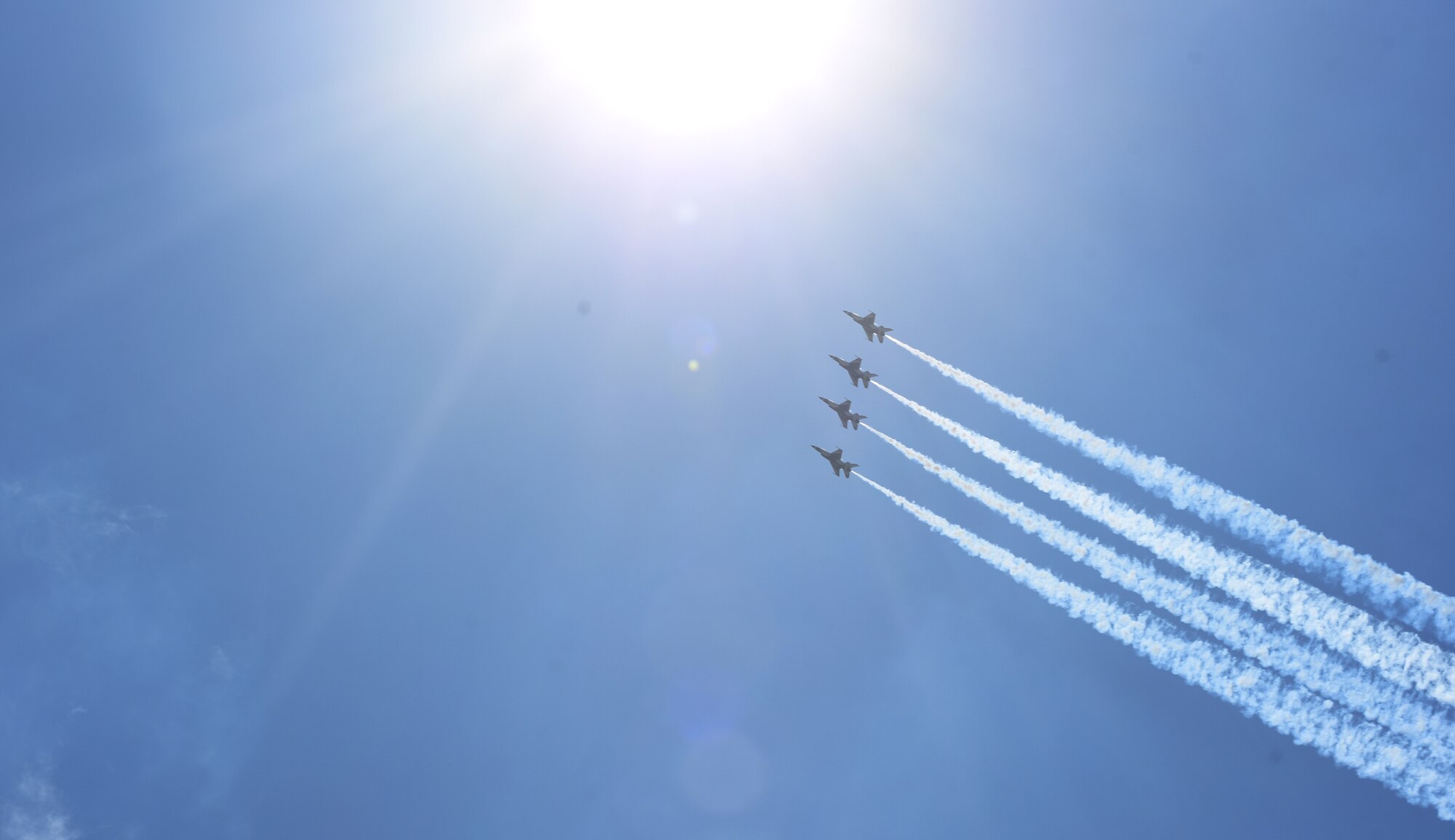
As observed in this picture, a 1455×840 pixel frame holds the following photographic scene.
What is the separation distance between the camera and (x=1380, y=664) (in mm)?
68875

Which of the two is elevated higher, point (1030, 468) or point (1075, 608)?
point (1030, 468)

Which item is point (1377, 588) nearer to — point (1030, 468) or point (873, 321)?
point (1030, 468)

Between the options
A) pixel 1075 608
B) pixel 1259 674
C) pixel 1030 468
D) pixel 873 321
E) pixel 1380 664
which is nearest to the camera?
pixel 1380 664

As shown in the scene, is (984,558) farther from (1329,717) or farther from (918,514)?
(1329,717)

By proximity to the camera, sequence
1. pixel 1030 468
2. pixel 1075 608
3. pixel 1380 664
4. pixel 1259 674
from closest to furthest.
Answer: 1. pixel 1380 664
2. pixel 1259 674
3. pixel 1075 608
4. pixel 1030 468

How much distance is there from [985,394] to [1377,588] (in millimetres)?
35837

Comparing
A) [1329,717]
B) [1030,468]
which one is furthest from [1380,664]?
[1030,468]

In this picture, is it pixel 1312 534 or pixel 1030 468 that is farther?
pixel 1030 468

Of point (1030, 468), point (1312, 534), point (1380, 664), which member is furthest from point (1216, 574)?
point (1030, 468)

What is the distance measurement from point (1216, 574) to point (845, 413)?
38.3 meters

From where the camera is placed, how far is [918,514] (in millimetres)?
90125

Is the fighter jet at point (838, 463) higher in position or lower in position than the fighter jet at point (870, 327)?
lower

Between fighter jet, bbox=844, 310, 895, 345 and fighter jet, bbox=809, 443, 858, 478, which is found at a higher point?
fighter jet, bbox=844, 310, 895, 345

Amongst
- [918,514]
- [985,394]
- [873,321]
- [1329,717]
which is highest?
[873,321]
